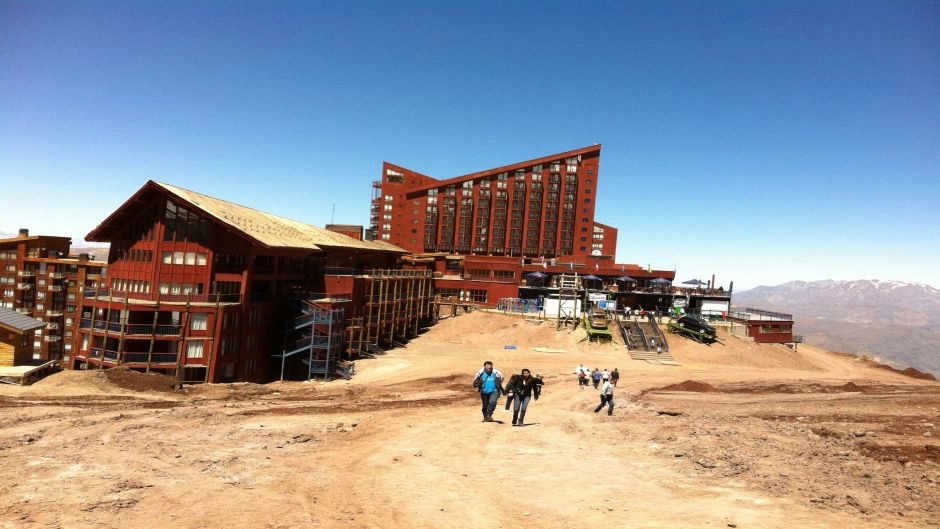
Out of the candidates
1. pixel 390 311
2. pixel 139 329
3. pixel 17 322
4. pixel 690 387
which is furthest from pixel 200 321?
pixel 690 387

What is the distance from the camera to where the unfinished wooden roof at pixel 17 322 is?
3128 cm

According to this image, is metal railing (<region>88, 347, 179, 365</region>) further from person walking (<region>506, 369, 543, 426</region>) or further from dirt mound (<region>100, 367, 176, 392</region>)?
person walking (<region>506, 369, 543, 426</region>)

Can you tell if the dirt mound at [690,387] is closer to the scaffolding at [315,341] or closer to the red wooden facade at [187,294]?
the scaffolding at [315,341]

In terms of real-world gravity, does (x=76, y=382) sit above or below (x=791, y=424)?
below

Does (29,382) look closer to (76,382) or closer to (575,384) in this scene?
(76,382)

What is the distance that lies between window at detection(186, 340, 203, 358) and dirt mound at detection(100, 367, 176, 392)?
8.38 ft

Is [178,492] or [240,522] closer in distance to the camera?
[240,522]

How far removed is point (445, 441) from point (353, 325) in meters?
31.1

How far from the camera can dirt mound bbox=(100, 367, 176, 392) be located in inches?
1142

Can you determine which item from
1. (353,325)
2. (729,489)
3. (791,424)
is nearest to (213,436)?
(729,489)

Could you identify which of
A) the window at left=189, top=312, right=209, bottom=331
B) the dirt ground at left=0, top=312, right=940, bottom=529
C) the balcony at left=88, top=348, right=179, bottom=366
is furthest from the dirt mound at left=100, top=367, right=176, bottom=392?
the window at left=189, top=312, right=209, bottom=331

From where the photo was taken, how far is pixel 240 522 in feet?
30.9

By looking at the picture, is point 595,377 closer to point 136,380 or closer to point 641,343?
point 641,343

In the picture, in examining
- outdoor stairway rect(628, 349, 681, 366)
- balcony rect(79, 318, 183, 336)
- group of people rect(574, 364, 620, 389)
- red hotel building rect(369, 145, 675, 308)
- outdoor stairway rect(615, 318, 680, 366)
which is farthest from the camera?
red hotel building rect(369, 145, 675, 308)
